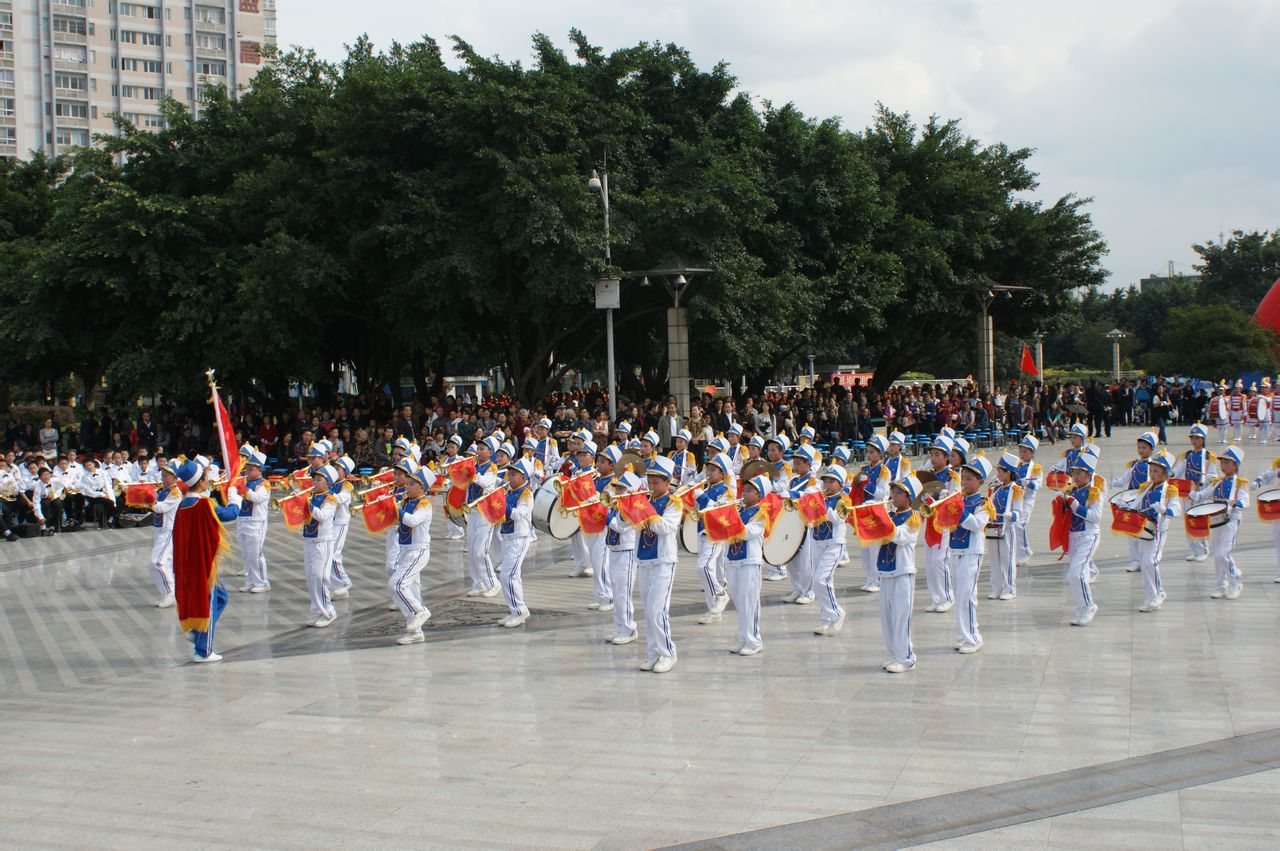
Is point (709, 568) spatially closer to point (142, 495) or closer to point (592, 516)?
point (592, 516)

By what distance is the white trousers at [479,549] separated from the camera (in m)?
13.4

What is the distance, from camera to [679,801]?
22.7 feet

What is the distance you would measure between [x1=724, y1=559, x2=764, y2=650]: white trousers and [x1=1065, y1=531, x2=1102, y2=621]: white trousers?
125 inches

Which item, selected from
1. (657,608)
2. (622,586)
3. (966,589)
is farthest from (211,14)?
(966,589)

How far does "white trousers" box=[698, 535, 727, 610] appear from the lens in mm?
11172

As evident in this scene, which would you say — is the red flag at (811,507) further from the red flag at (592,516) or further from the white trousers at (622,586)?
the red flag at (592,516)

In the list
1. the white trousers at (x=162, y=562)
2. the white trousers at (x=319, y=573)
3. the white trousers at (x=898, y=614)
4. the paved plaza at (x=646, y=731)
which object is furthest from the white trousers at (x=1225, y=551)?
the white trousers at (x=162, y=562)

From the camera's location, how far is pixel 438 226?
25.2 m

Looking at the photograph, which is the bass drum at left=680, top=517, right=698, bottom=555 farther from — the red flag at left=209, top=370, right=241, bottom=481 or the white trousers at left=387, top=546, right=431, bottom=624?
the red flag at left=209, top=370, right=241, bottom=481

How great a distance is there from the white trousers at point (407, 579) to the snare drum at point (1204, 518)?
801cm

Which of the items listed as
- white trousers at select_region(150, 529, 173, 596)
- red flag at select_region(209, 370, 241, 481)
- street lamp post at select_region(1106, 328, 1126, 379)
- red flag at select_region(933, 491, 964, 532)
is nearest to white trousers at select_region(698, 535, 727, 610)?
red flag at select_region(933, 491, 964, 532)

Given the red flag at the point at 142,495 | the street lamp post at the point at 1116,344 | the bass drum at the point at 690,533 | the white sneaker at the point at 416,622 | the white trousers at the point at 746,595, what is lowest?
the white sneaker at the point at 416,622

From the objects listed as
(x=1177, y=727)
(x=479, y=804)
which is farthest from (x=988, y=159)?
(x=479, y=804)

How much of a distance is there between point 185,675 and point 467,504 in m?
3.58
